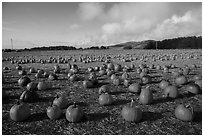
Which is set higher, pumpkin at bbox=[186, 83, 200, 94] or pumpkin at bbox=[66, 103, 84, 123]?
pumpkin at bbox=[186, 83, 200, 94]

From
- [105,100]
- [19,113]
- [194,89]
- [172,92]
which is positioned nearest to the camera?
[19,113]

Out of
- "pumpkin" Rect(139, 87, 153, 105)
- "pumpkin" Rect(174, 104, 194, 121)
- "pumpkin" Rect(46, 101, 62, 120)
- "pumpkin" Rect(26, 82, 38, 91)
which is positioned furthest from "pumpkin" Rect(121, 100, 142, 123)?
"pumpkin" Rect(26, 82, 38, 91)

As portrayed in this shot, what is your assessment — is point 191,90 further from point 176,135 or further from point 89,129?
point 89,129

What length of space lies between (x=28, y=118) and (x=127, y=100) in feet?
13.2

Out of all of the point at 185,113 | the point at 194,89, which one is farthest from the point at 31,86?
the point at 194,89

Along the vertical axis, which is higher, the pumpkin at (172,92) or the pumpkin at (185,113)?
the pumpkin at (172,92)

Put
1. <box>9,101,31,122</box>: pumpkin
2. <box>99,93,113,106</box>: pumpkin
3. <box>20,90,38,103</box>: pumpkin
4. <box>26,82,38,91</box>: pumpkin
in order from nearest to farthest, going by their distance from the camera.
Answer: <box>9,101,31,122</box>: pumpkin < <box>99,93,113,106</box>: pumpkin < <box>20,90,38,103</box>: pumpkin < <box>26,82,38,91</box>: pumpkin

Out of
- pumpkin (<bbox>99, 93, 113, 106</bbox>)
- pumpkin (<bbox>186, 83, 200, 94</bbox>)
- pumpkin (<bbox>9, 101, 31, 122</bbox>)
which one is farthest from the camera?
pumpkin (<bbox>186, 83, 200, 94</bbox>)

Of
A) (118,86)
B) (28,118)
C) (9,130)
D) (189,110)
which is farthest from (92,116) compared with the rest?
(118,86)

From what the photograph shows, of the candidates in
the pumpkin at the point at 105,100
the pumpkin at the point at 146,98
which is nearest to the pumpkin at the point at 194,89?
the pumpkin at the point at 146,98

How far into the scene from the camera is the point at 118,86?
1138 centimetres

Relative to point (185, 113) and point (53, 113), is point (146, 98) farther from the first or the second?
point (53, 113)

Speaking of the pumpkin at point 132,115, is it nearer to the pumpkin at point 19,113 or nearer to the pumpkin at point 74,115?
the pumpkin at point 74,115

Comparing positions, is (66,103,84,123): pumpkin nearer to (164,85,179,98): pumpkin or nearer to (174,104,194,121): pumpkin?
(174,104,194,121): pumpkin
